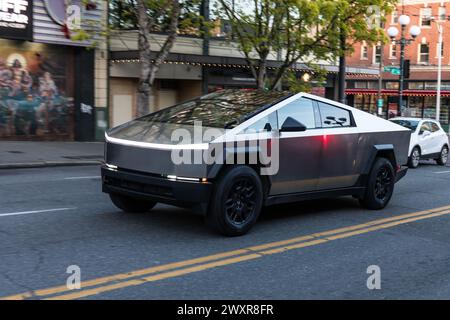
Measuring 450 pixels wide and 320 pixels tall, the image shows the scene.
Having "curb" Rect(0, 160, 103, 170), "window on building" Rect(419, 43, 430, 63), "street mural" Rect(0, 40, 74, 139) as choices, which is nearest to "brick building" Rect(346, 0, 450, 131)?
"window on building" Rect(419, 43, 430, 63)

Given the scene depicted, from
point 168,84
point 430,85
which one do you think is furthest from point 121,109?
point 430,85

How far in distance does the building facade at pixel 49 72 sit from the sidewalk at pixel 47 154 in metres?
0.91

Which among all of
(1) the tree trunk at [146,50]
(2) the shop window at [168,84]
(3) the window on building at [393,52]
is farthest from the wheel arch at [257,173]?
(3) the window on building at [393,52]

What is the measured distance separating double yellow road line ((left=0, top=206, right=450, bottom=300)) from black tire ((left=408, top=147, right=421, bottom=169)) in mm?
9169

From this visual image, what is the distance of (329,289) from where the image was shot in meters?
4.95

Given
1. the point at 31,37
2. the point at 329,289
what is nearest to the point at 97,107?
the point at 31,37

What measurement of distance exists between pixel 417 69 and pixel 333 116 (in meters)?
45.5

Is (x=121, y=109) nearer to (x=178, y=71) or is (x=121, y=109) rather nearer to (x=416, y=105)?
(x=178, y=71)

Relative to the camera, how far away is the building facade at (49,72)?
18.1m

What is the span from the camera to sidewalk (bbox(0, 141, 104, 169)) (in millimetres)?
13914

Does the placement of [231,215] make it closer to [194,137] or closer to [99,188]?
[194,137]

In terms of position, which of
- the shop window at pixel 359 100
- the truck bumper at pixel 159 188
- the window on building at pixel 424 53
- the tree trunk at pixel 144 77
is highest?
the window on building at pixel 424 53

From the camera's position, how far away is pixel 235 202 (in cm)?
653

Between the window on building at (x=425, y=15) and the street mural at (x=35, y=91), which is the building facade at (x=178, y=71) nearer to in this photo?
the street mural at (x=35, y=91)
